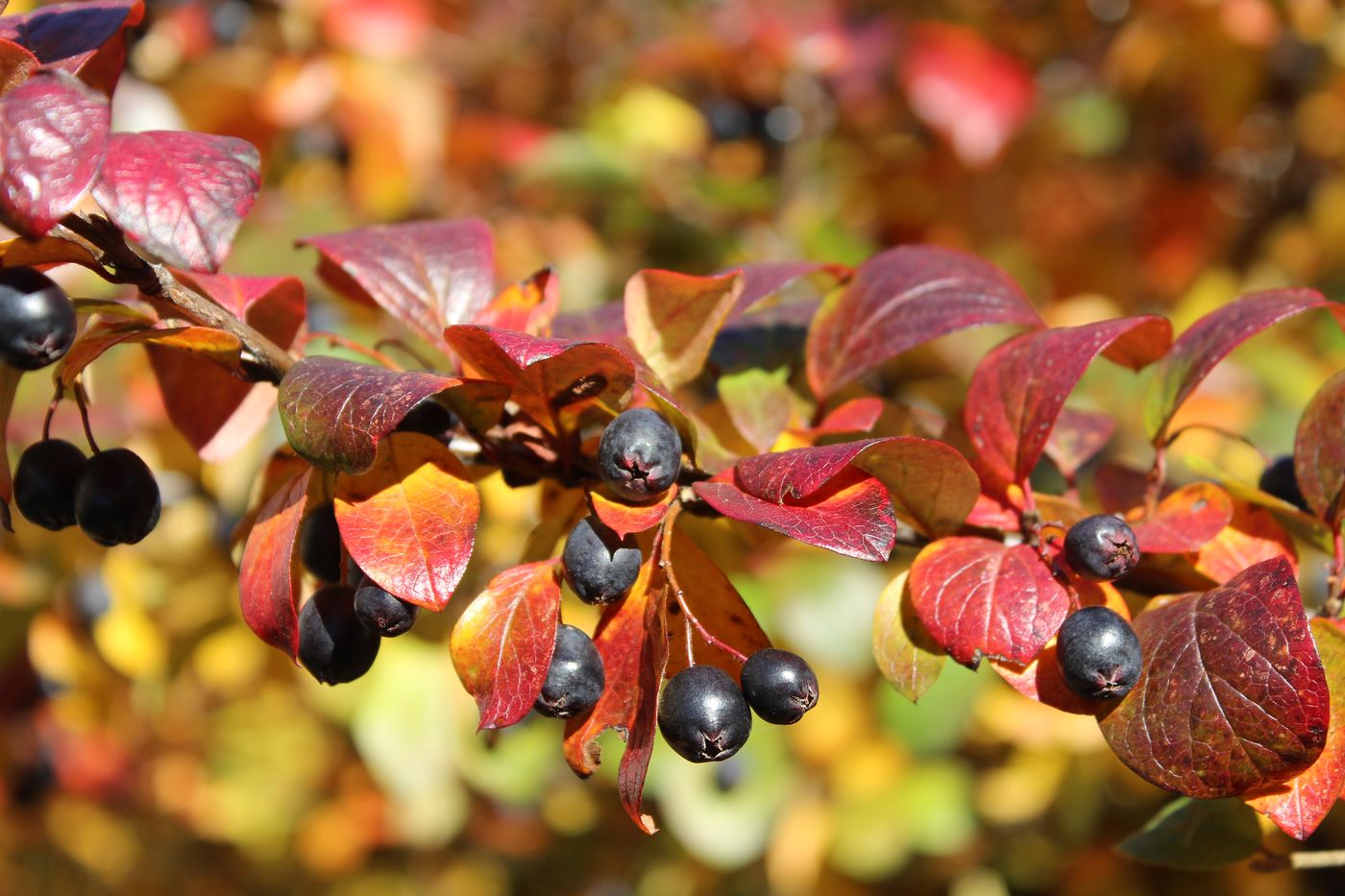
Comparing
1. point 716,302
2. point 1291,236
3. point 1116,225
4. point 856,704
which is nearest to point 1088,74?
point 1116,225

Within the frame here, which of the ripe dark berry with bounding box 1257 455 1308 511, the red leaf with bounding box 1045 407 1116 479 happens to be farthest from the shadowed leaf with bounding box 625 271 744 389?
the ripe dark berry with bounding box 1257 455 1308 511

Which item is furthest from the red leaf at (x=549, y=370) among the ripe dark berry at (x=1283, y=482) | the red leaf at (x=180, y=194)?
the ripe dark berry at (x=1283, y=482)

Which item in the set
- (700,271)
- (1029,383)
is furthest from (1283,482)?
(700,271)

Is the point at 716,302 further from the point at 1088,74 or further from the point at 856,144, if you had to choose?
the point at 1088,74

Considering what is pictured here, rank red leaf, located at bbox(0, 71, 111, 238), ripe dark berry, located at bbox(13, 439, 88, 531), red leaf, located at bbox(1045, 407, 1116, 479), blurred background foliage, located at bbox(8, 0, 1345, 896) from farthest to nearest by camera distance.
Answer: blurred background foliage, located at bbox(8, 0, 1345, 896)
red leaf, located at bbox(1045, 407, 1116, 479)
ripe dark berry, located at bbox(13, 439, 88, 531)
red leaf, located at bbox(0, 71, 111, 238)

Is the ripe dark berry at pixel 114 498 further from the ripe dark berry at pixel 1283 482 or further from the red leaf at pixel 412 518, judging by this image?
the ripe dark berry at pixel 1283 482

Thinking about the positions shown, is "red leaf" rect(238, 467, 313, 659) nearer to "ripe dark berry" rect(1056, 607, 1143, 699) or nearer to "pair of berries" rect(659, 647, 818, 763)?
"pair of berries" rect(659, 647, 818, 763)

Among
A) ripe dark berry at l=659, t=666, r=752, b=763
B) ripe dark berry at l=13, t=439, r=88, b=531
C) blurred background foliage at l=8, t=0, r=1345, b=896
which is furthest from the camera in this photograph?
blurred background foliage at l=8, t=0, r=1345, b=896
